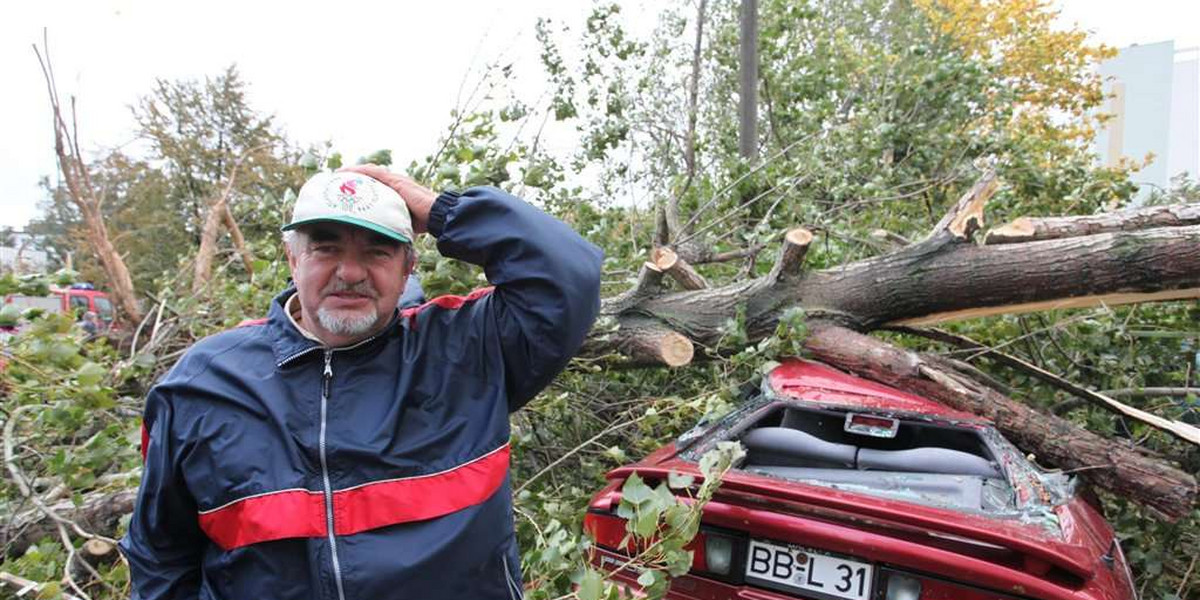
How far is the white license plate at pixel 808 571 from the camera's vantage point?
2.08 m

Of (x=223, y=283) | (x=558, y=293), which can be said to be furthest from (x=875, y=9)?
(x=558, y=293)

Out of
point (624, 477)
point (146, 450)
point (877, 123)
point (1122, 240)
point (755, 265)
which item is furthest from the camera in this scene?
point (877, 123)

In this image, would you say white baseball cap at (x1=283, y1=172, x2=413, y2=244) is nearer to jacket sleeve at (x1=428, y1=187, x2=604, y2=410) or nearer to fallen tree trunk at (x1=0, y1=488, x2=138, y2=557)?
jacket sleeve at (x1=428, y1=187, x2=604, y2=410)

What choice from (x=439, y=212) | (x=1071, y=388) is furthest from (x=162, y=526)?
(x=1071, y=388)

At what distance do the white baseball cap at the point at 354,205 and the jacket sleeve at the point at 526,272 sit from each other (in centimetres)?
10

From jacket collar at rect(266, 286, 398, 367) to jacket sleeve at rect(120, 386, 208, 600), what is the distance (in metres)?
0.23

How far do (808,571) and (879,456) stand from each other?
783 millimetres

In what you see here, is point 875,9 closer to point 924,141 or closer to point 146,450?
point 924,141

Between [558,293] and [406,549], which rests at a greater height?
[558,293]

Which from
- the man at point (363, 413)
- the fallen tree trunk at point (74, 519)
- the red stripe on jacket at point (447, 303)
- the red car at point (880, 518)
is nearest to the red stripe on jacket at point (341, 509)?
the man at point (363, 413)

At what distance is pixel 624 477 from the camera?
2500mm

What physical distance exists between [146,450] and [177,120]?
18.7 metres

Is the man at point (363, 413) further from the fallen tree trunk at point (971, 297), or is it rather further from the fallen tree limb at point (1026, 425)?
the fallen tree limb at point (1026, 425)

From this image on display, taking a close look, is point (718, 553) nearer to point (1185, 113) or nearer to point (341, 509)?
point (341, 509)
